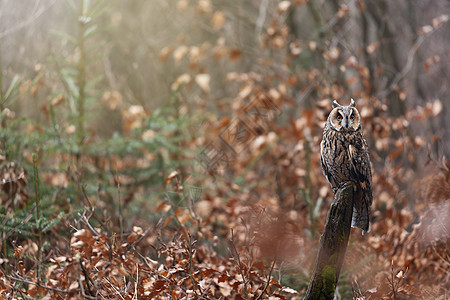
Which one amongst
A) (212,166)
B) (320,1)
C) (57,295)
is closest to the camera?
(57,295)

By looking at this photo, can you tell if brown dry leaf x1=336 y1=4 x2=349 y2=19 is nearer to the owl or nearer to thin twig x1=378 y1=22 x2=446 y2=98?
thin twig x1=378 y1=22 x2=446 y2=98

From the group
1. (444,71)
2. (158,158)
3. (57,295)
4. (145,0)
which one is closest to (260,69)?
(145,0)

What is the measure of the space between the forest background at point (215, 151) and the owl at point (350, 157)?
44 centimetres

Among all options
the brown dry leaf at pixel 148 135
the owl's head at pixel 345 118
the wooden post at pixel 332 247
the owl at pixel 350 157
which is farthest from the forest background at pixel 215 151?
the owl's head at pixel 345 118

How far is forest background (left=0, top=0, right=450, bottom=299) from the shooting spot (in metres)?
3.07

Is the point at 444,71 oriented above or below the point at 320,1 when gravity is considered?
below

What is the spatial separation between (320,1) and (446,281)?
4.78 m

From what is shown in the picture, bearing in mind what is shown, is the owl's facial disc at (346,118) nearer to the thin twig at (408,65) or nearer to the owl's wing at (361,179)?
the owl's wing at (361,179)

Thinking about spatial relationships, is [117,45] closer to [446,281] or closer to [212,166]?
[212,166]

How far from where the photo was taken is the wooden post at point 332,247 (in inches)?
96.6

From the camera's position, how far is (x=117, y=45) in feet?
28.2

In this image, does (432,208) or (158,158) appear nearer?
(432,208)

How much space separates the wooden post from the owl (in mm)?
152

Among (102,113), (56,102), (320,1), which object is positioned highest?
(320,1)
